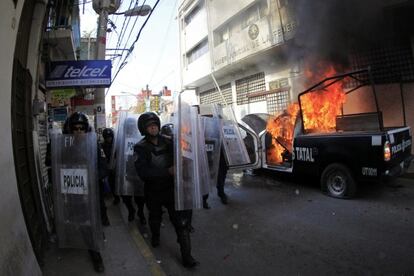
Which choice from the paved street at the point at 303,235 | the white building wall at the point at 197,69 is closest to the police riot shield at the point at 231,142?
the paved street at the point at 303,235

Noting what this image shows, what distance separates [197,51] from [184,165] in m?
19.6

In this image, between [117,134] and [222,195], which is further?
[222,195]

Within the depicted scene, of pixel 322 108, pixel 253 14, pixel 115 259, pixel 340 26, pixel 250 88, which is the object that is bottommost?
pixel 115 259

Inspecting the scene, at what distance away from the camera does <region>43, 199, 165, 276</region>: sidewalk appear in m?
3.72

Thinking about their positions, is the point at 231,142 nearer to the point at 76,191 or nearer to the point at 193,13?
the point at 76,191

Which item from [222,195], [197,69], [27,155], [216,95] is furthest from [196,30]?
[27,155]

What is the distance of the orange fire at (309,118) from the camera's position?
7.56 meters

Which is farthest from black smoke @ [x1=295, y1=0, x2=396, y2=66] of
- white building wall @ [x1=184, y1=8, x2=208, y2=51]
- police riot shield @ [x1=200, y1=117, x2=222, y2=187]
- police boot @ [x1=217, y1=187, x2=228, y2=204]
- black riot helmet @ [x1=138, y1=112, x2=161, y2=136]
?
white building wall @ [x1=184, y1=8, x2=208, y2=51]

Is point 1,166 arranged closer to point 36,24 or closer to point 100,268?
point 100,268

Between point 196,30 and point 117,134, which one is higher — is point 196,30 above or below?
above

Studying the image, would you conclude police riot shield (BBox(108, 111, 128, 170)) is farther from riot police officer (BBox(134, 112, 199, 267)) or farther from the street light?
the street light

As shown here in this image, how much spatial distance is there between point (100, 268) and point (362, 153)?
460 centimetres

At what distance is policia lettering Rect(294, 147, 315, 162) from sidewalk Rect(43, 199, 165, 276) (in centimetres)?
373

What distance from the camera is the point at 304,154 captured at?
694 centimetres
